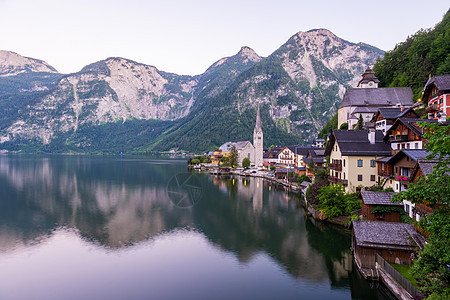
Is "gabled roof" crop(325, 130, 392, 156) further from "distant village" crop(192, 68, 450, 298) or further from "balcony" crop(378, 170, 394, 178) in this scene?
"balcony" crop(378, 170, 394, 178)

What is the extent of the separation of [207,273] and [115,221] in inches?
988

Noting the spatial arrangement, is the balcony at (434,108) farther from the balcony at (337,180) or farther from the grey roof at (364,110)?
the grey roof at (364,110)

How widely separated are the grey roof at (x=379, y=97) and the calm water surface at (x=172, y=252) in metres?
35.1

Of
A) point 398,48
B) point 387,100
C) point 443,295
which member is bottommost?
point 443,295

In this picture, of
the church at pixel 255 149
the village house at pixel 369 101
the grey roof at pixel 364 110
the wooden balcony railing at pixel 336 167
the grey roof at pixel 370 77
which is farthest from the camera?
the church at pixel 255 149

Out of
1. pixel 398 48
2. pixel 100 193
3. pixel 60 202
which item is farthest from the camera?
pixel 398 48

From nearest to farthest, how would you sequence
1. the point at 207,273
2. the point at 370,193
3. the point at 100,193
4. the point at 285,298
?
1. the point at 285,298
2. the point at 207,273
3. the point at 370,193
4. the point at 100,193

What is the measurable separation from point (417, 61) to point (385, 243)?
74.5 m

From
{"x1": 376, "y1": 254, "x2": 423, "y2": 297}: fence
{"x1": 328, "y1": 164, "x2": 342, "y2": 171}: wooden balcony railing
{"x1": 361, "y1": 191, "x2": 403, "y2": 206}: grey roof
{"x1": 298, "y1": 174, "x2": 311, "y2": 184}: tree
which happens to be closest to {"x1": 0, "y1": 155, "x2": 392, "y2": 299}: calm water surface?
{"x1": 376, "y1": 254, "x2": 423, "y2": 297}: fence

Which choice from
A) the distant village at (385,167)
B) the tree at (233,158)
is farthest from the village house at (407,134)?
the tree at (233,158)

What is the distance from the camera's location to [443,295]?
14.6 m

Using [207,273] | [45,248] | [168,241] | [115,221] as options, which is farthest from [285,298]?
[115,221]

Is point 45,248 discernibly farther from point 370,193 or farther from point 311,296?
point 370,193

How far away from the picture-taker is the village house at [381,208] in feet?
105
